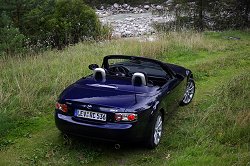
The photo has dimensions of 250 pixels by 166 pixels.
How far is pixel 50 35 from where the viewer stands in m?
18.6

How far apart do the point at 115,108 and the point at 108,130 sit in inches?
13.4

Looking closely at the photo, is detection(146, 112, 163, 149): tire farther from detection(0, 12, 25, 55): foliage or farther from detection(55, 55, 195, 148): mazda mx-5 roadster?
detection(0, 12, 25, 55): foliage

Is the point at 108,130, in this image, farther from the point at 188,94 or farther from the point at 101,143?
the point at 188,94

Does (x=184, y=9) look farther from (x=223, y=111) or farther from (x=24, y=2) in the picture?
(x=223, y=111)

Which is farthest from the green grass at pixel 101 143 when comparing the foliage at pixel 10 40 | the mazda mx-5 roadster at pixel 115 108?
the foliage at pixel 10 40

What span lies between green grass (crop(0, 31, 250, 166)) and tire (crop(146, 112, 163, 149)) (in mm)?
112

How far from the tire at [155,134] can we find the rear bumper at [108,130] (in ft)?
0.87

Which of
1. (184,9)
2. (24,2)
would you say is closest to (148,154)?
(24,2)

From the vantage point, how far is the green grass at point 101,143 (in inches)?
222

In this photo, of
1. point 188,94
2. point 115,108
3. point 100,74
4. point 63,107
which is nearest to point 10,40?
point 188,94

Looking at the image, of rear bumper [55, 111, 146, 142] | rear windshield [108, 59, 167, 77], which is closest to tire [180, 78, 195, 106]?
rear windshield [108, 59, 167, 77]

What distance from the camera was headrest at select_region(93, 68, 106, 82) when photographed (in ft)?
21.0

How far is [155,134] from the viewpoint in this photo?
6.05 metres

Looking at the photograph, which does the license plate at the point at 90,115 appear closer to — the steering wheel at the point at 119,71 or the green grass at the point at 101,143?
the green grass at the point at 101,143
